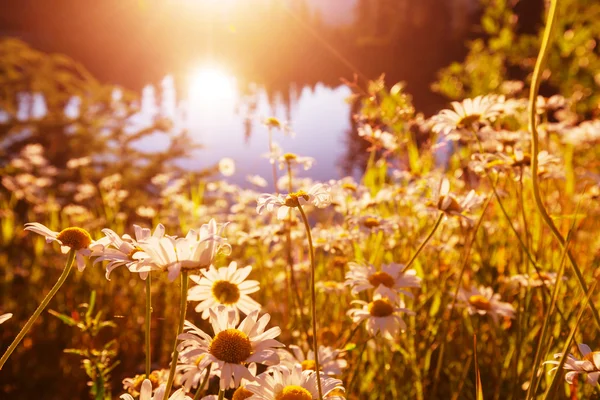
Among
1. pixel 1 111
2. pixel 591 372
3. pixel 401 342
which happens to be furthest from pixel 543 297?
pixel 1 111

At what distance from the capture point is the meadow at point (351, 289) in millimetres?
685

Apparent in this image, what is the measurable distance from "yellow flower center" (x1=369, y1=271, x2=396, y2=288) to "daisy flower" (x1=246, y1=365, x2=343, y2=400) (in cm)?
38

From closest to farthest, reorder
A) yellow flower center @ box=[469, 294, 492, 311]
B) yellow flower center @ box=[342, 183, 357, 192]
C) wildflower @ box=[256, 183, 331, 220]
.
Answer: wildflower @ box=[256, 183, 331, 220]
yellow flower center @ box=[469, 294, 492, 311]
yellow flower center @ box=[342, 183, 357, 192]

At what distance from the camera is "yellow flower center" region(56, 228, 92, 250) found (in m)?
0.78

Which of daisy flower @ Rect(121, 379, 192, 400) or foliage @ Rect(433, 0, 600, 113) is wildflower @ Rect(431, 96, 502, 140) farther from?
foliage @ Rect(433, 0, 600, 113)

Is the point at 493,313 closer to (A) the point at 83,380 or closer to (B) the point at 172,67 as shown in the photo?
(A) the point at 83,380

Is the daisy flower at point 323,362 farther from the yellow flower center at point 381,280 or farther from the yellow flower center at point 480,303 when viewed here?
the yellow flower center at point 480,303

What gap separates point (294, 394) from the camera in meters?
0.67

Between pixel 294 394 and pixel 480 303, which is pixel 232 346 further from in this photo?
pixel 480 303

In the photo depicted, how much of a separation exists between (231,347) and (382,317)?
48cm

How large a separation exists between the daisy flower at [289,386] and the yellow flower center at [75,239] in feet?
1.29

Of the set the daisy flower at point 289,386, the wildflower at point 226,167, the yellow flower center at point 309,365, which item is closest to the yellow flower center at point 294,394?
the daisy flower at point 289,386

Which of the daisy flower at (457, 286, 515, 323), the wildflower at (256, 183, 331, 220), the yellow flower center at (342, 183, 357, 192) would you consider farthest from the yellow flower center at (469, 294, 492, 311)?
the wildflower at (256, 183, 331, 220)

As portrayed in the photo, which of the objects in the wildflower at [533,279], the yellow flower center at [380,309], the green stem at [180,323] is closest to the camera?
the green stem at [180,323]
